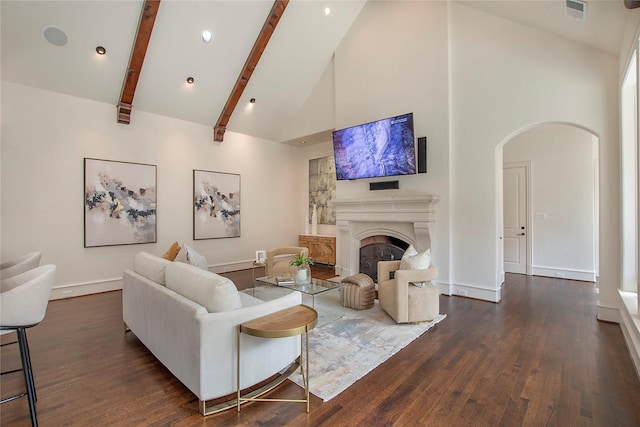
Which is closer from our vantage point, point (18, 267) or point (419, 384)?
point (419, 384)

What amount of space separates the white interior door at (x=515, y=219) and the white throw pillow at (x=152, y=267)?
6612mm

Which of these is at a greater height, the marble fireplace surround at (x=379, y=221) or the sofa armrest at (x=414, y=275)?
the marble fireplace surround at (x=379, y=221)

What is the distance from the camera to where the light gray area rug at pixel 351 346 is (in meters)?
2.39

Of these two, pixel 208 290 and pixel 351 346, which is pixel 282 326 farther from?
pixel 351 346

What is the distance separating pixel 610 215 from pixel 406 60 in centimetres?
374

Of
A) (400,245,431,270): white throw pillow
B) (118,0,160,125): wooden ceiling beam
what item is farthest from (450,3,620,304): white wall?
(118,0,160,125): wooden ceiling beam

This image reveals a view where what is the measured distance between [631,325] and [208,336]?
3.71m

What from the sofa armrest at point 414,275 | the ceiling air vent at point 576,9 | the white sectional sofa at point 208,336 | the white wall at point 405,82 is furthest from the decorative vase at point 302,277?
the ceiling air vent at point 576,9

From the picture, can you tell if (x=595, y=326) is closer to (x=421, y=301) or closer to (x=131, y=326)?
(x=421, y=301)

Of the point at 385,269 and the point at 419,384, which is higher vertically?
the point at 385,269

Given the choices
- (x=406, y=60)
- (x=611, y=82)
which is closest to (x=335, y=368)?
(x=611, y=82)

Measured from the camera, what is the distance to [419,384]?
7.71 ft

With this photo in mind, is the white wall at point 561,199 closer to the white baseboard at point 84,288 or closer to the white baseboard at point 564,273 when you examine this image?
the white baseboard at point 564,273

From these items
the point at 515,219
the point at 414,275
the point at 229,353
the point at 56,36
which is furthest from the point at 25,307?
the point at 515,219
